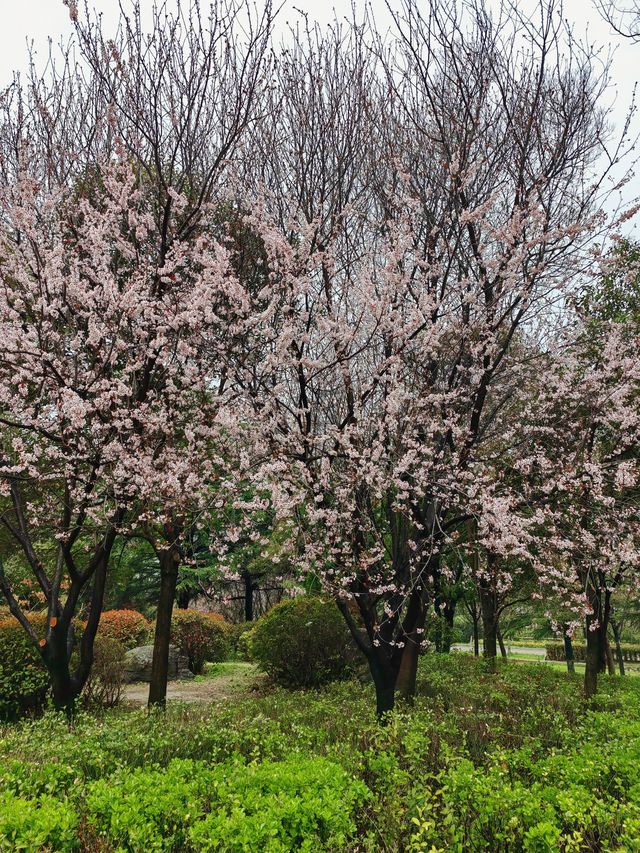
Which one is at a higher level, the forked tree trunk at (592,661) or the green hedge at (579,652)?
the forked tree trunk at (592,661)

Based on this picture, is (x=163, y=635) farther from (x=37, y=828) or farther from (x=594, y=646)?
(x=594, y=646)

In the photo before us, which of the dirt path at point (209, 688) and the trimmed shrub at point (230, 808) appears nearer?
the trimmed shrub at point (230, 808)

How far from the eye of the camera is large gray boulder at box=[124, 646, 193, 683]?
1477 cm

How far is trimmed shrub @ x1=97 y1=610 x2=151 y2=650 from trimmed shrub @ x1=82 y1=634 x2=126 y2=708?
5.43 metres

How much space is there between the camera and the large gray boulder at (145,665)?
48.4 ft

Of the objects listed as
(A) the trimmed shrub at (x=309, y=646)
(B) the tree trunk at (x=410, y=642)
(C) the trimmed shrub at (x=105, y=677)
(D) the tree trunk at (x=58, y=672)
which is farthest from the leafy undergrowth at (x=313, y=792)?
(A) the trimmed shrub at (x=309, y=646)

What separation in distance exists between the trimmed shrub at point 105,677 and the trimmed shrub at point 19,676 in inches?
30.5

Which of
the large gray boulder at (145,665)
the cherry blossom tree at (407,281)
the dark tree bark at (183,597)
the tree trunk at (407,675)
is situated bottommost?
the large gray boulder at (145,665)

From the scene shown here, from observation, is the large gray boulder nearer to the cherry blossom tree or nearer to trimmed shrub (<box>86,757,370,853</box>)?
the cherry blossom tree

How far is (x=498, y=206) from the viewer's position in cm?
823

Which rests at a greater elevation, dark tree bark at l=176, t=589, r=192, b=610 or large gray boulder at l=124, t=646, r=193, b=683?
dark tree bark at l=176, t=589, r=192, b=610

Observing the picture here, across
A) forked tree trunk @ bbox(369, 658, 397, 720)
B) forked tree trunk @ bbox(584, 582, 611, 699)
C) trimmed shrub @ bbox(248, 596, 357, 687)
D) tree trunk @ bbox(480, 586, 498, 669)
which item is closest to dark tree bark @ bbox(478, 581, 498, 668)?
tree trunk @ bbox(480, 586, 498, 669)

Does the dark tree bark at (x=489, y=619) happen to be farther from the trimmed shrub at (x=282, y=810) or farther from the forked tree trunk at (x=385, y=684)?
the trimmed shrub at (x=282, y=810)

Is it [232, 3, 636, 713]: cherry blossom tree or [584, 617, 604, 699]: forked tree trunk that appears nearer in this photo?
[232, 3, 636, 713]: cherry blossom tree
